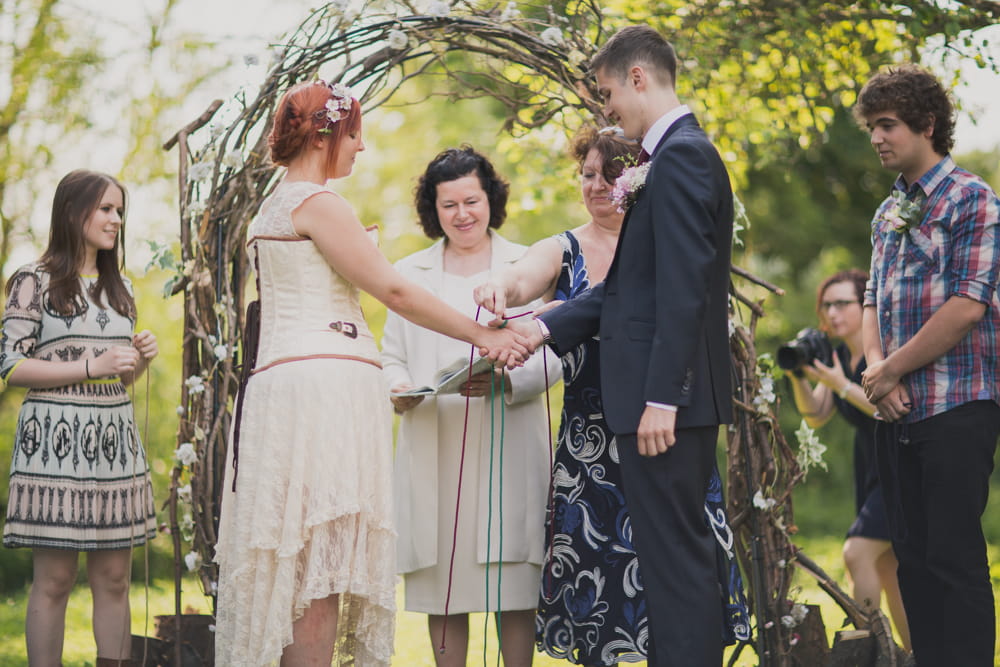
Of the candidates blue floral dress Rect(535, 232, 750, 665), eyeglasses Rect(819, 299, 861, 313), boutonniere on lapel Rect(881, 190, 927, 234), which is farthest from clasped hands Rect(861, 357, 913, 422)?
eyeglasses Rect(819, 299, 861, 313)

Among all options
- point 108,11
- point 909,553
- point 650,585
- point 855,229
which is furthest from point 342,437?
point 855,229

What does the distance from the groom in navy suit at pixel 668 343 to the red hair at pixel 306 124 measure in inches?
31.2

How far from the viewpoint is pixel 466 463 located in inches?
145

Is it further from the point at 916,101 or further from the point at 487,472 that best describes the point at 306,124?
the point at 916,101

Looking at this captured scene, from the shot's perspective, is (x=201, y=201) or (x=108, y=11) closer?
(x=201, y=201)

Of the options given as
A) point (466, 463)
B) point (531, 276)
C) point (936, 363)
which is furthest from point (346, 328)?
point (936, 363)

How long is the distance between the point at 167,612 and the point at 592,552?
411 centimetres

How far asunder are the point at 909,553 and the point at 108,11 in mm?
8082

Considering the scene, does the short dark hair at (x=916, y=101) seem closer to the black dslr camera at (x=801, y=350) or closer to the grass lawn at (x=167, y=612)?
the black dslr camera at (x=801, y=350)

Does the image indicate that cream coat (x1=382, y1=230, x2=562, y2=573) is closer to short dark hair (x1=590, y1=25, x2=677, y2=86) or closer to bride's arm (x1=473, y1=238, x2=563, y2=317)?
bride's arm (x1=473, y1=238, x2=563, y2=317)

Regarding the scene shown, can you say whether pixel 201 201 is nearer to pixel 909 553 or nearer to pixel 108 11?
pixel 909 553

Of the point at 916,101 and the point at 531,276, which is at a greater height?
the point at 916,101

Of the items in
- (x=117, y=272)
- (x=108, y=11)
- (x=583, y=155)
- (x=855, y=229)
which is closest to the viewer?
(x=583, y=155)

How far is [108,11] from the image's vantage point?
349 inches
